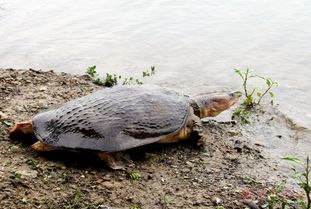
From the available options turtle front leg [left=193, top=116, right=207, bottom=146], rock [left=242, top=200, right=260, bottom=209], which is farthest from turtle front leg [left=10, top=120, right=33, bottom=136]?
rock [left=242, top=200, right=260, bottom=209]

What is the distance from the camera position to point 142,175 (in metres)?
3.61

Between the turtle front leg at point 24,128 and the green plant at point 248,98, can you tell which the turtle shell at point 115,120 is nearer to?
the turtle front leg at point 24,128

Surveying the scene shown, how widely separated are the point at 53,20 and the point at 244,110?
502 cm

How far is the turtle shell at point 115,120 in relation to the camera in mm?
3484

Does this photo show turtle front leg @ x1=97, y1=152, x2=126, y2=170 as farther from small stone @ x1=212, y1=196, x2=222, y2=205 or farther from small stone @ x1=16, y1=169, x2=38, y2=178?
small stone @ x1=212, y1=196, x2=222, y2=205

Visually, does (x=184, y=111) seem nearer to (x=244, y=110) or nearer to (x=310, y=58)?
(x=244, y=110)

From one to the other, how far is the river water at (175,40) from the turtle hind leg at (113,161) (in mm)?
2304

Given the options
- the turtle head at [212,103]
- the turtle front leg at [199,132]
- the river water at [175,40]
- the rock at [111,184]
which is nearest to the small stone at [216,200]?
the rock at [111,184]

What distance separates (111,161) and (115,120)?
34cm

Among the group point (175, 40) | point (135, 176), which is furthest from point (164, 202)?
point (175, 40)

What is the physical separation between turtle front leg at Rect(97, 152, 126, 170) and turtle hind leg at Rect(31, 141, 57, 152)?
15.1 inches

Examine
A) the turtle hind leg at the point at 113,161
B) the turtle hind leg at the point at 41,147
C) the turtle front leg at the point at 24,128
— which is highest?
the turtle front leg at the point at 24,128

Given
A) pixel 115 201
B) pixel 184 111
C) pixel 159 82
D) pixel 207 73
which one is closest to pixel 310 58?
pixel 207 73

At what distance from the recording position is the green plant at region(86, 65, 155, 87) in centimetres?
583
